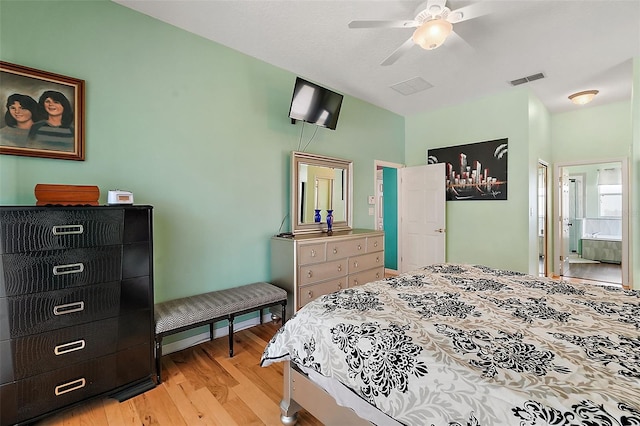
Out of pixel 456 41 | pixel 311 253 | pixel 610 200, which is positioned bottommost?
pixel 311 253

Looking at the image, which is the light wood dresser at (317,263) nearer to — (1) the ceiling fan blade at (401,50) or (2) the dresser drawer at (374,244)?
(2) the dresser drawer at (374,244)

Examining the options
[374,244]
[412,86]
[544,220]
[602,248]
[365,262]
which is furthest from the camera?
[602,248]

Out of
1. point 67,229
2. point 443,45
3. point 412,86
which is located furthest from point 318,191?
point 67,229

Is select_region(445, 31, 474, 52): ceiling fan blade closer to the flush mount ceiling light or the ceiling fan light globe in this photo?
the ceiling fan light globe

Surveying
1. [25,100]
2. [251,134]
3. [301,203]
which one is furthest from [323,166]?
[25,100]

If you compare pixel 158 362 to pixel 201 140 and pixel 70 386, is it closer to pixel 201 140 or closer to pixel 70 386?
pixel 70 386

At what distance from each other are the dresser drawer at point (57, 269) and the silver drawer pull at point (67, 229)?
104 mm

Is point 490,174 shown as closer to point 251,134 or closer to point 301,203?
point 301,203

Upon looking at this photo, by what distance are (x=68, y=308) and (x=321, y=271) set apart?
205 cm

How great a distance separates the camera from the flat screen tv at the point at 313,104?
311 centimetres

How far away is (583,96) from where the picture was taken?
404 centimetres

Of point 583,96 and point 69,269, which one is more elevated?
point 583,96

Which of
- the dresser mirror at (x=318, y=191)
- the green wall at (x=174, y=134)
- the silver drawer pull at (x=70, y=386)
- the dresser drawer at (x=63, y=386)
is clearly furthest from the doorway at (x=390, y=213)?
the silver drawer pull at (x=70, y=386)

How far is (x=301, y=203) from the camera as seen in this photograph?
3482 mm
